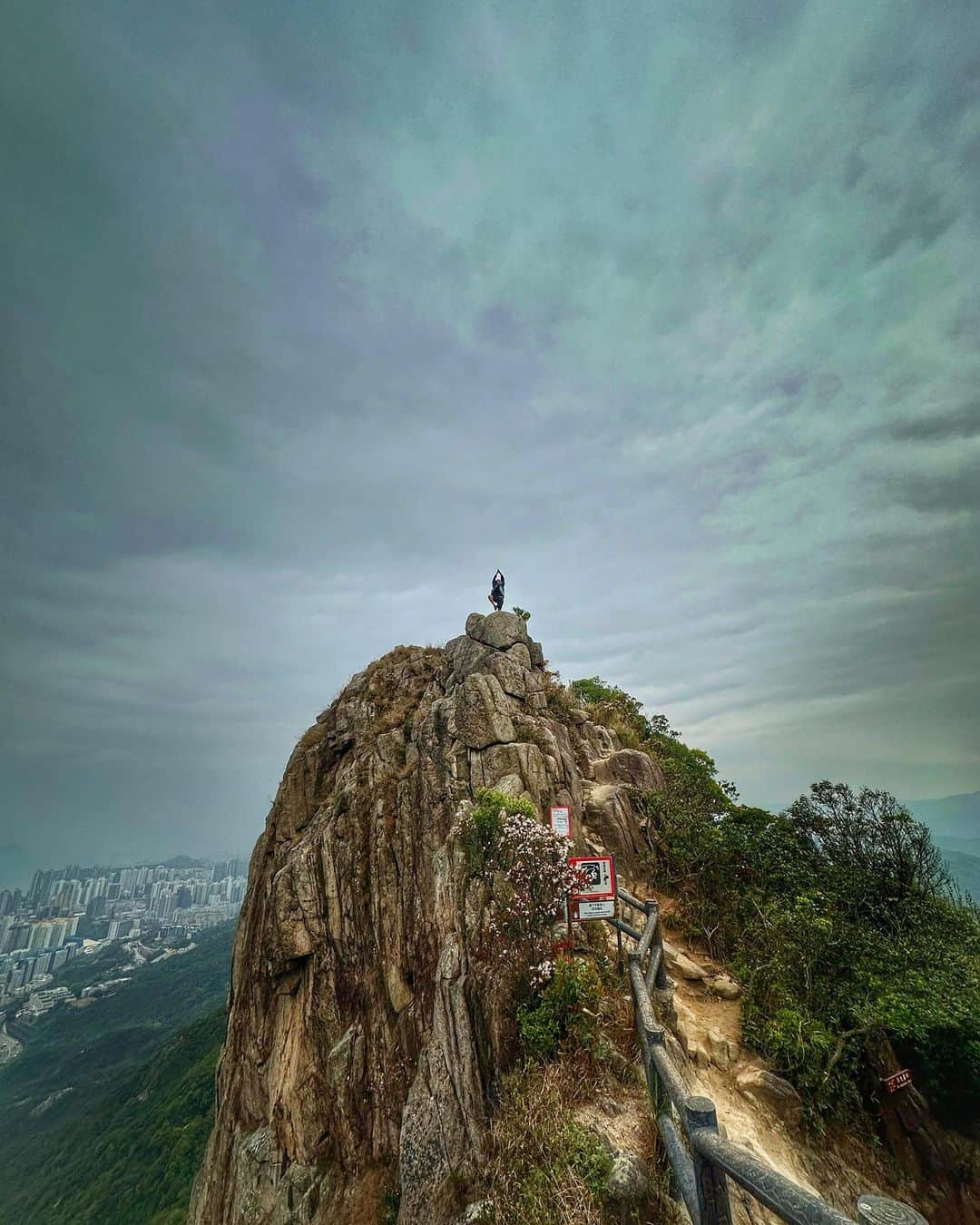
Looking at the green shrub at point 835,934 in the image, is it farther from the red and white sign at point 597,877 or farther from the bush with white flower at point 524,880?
the bush with white flower at point 524,880

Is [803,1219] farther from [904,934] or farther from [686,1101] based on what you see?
[904,934]

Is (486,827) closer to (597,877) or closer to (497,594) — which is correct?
(597,877)

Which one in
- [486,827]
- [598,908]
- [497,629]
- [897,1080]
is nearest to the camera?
[897,1080]

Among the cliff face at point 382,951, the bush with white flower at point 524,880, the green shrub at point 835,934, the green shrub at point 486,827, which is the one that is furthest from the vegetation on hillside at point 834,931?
the green shrub at point 486,827

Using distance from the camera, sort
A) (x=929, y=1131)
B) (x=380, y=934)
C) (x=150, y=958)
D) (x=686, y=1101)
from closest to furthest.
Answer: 1. (x=686, y=1101)
2. (x=929, y=1131)
3. (x=380, y=934)
4. (x=150, y=958)

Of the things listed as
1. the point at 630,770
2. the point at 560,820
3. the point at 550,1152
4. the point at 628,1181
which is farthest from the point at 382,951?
the point at 630,770

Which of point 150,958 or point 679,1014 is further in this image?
point 150,958

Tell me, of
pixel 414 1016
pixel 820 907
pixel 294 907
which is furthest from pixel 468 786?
pixel 820 907
